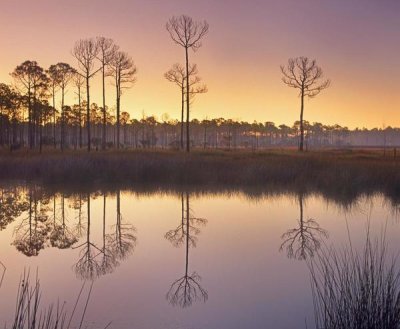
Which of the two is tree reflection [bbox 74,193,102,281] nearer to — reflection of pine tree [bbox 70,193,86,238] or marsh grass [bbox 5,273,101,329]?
marsh grass [bbox 5,273,101,329]

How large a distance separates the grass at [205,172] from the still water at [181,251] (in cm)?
289

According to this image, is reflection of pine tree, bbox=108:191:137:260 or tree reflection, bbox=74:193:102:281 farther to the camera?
reflection of pine tree, bbox=108:191:137:260

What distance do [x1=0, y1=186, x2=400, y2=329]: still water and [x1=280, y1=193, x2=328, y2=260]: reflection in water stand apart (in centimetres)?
2

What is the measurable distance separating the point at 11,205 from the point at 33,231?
451cm

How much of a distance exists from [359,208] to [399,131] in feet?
565

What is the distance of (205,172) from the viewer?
23.1 m

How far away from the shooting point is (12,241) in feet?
32.5

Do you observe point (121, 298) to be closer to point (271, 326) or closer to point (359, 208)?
point (271, 326)

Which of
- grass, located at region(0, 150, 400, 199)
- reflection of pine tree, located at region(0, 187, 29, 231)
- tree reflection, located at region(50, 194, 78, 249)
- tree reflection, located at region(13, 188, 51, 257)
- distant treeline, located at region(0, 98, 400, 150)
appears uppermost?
distant treeline, located at region(0, 98, 400, 150)

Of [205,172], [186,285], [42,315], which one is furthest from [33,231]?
[205,172]

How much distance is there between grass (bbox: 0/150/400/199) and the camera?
19.5 m

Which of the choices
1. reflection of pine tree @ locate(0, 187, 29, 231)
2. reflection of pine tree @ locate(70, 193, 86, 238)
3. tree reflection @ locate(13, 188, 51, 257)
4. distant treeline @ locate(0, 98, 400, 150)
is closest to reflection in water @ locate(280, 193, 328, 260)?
reflection of pine tree @ locate(70, 193, 86, 238)

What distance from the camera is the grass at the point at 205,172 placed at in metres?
19.5

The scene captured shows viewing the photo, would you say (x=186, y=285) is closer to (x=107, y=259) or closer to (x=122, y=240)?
(x=107, y=259)
